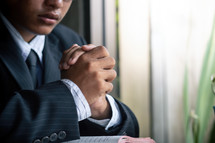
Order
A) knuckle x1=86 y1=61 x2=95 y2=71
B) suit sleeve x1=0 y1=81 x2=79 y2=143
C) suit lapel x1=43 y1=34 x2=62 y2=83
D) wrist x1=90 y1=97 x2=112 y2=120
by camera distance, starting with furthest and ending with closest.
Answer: suit lapel x1=43 y1=34 x2=62 y2=83, wrist x1=90 y1=97 x2=112 y2=120, knuckle x1=86 y1=61 x2=95 y2=71, suit sleeve x1=0 y1=81 x2=79 y2=143

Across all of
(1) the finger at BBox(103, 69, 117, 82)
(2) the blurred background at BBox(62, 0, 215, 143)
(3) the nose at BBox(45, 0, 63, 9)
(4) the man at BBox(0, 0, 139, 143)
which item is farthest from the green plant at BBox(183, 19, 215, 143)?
(3) the nose at BBox(45, 0, 63, 9)

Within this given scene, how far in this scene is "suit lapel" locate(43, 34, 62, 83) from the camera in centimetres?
102

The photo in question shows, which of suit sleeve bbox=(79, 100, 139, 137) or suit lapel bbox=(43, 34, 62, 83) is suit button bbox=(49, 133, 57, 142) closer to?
suit sleeve bbox=(79, 100, 139, 137)

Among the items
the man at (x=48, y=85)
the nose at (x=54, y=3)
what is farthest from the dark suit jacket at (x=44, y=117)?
the nose at (x=54, y=3)

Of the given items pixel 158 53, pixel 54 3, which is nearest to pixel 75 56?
pixel 54 3

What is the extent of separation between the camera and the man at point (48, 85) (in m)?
0.69

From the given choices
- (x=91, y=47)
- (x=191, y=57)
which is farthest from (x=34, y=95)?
(x=191, y=57)

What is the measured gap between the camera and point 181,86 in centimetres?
142

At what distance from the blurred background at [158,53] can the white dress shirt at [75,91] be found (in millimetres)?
444

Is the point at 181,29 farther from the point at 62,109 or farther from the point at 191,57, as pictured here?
the point at 62,109

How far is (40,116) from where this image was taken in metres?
0.69

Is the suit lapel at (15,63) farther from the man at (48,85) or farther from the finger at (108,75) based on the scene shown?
the finger at (108,75)

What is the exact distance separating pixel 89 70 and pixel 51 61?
31 centimetres

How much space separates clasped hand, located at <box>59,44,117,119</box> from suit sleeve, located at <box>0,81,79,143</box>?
6 centimetres
